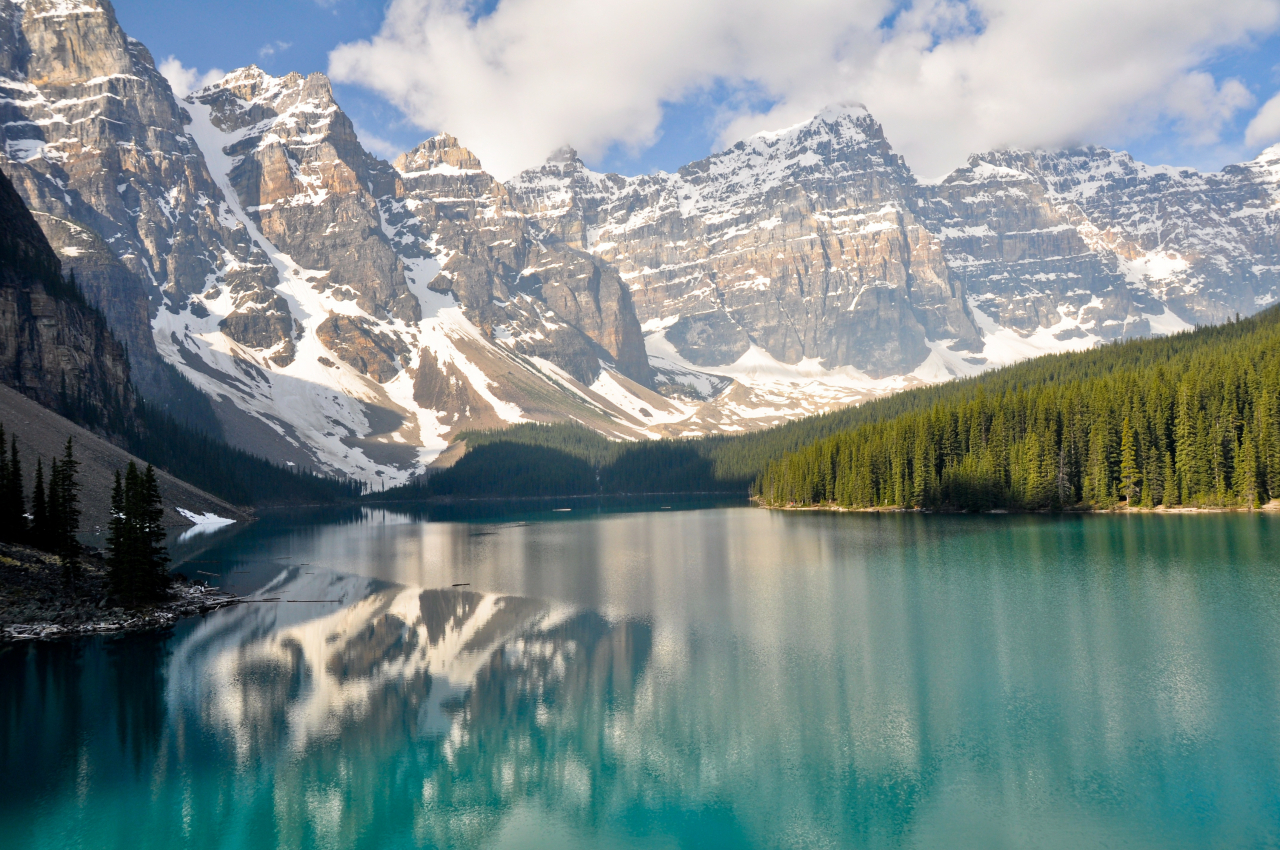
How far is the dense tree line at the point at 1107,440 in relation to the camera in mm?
78812

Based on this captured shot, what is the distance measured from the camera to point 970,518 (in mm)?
84938


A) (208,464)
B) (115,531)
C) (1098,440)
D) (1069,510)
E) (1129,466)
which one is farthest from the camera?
(208,464)

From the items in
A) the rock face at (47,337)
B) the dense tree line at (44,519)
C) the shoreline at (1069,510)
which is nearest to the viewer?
the dense tree line at (44,519)

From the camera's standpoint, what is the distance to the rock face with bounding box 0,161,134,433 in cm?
12006

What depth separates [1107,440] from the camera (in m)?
85.2

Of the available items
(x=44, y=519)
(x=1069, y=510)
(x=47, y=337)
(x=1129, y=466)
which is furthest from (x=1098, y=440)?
(x=47, y=337)

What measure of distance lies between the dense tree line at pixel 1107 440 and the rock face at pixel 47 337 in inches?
4366

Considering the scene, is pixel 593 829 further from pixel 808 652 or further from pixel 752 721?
pixel 808 652

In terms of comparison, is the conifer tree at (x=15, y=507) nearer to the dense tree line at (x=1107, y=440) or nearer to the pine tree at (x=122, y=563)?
the pine tree at (x=122, y=563)

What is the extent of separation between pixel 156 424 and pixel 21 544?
396 feet

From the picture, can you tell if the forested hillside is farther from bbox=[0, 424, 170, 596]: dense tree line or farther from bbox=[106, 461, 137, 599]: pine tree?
bbox=[106, 461, 137, 599]: pine tree

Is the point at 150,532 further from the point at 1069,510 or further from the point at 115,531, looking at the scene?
the point at 1069,510

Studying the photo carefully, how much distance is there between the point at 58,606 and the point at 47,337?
106261 millimetres

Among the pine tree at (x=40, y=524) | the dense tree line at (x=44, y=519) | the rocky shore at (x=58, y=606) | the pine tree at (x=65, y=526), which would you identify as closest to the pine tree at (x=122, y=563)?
the rocky shore at (x=58, y=606)
